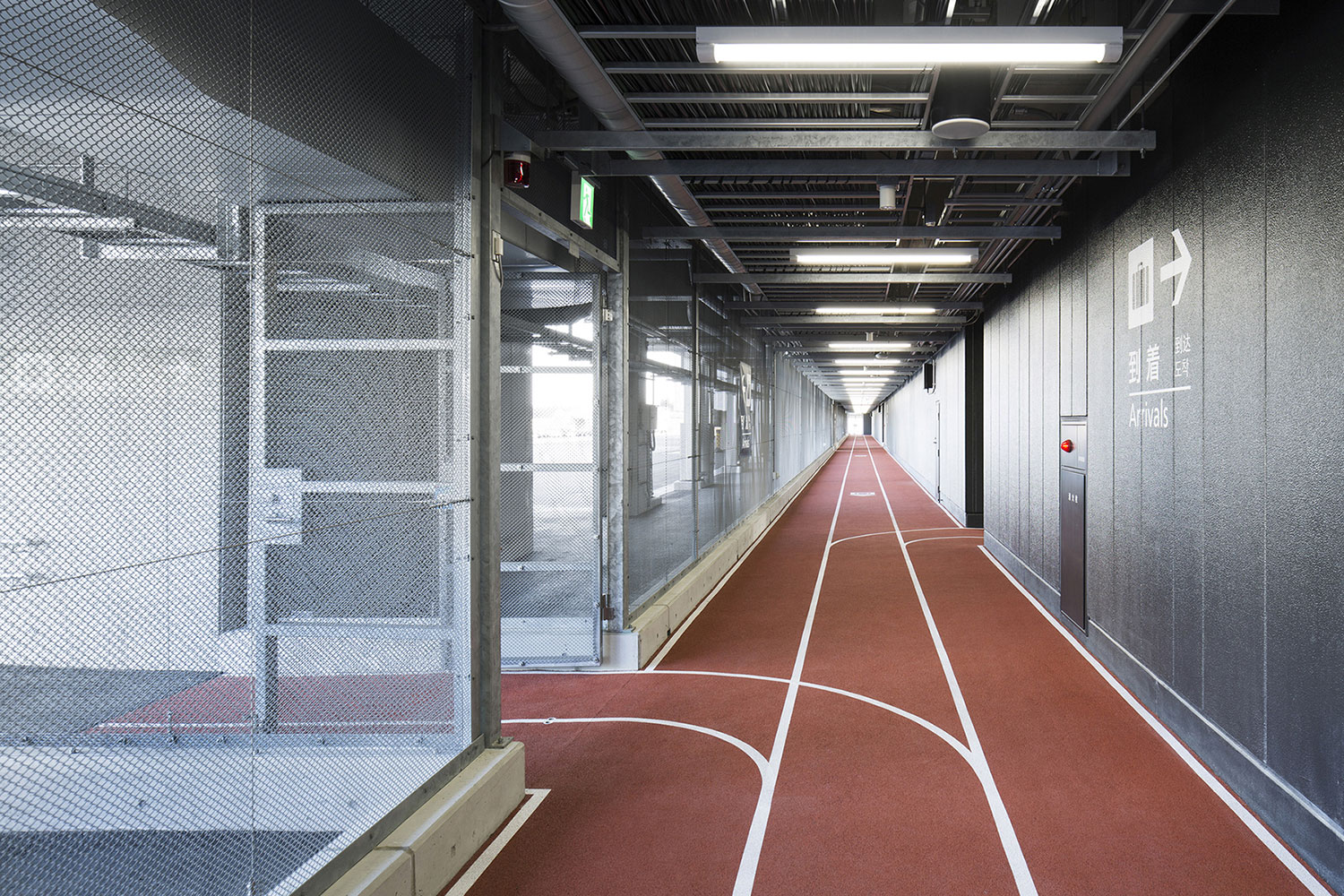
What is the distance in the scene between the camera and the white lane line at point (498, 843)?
3.42m

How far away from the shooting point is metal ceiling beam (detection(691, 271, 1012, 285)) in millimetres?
9359

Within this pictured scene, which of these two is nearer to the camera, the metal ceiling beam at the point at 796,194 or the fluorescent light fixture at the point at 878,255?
the metal ceiling beam at the point at 796,194

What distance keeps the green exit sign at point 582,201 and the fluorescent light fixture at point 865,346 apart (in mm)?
12708

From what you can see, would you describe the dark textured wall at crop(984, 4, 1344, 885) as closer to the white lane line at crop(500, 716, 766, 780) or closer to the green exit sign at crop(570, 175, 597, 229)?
the white lane line at crop(500, 716, 766, 780)

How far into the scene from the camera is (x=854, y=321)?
47.0 feet

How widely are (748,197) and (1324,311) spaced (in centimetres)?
406

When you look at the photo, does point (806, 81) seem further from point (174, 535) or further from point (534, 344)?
point (174, 535)

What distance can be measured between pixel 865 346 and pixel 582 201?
46.8 ft

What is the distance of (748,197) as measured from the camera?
6641mm

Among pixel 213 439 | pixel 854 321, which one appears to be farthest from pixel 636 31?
pixel 854 321

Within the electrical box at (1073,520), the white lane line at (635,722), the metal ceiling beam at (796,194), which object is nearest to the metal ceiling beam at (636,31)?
the metal ceiling beam at (796,194)

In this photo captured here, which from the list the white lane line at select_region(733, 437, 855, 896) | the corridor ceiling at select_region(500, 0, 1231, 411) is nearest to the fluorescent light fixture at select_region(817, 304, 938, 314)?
the corridor ceiling at select_region(500, 0, 1231, 411)

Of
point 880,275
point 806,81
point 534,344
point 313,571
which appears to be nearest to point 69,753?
point 313,571

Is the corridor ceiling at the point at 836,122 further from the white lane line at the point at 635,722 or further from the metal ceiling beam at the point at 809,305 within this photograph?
the white lane line at the point at 635,722
